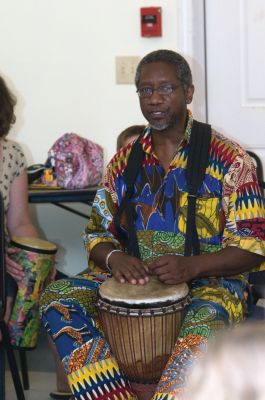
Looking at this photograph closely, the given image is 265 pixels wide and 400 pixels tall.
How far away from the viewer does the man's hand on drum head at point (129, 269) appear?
2.11 m

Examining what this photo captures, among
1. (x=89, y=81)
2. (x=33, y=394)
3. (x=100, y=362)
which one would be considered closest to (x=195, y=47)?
(x=89, y=81)

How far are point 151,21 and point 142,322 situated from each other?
7.30 feet

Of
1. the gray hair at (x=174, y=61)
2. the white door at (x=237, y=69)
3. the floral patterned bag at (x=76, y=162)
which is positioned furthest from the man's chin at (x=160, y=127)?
the white door at (x=237, y=69)

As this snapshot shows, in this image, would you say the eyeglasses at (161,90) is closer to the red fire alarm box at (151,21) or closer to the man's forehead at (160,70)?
the man's forehead at (160,70)

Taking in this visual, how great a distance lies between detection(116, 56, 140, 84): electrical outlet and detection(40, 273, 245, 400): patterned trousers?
1900 millimetres

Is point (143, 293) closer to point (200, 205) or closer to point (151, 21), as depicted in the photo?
point (200, 205)

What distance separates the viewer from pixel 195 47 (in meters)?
3.86

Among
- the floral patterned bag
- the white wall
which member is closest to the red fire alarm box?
the white wall

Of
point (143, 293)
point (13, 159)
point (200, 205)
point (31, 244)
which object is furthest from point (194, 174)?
point (13, 159)

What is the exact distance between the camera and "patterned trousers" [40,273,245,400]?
1.95m

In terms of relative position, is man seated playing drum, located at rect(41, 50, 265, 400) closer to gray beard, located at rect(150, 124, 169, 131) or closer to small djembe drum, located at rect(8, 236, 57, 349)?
gray beard, located at rect(150, 124, 169, 131)

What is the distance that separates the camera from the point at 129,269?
2.15 meters

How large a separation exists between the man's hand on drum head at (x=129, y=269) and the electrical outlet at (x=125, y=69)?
186 centimetres

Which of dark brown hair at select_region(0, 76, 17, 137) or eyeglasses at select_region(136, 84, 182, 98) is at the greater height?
eyeglasses at select_region(136, 84, 182, 98)
